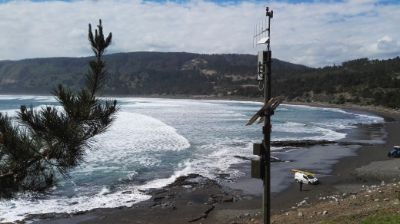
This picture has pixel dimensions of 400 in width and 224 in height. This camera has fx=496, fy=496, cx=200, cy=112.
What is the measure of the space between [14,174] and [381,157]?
3455 centimetres

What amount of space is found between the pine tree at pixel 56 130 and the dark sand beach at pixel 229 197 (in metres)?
12.5

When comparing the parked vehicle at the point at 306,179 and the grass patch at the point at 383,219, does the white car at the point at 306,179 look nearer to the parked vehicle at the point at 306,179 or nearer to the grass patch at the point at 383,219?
the parked vehicle at the point at 306,179

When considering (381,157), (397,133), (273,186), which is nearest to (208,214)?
(273,186)

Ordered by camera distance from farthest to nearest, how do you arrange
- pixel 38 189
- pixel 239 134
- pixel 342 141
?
pixel 239 134 → pixel 342 141 → pixel 38 189

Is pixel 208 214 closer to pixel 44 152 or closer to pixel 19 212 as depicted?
pixel 19 212

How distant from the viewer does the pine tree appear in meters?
7.09

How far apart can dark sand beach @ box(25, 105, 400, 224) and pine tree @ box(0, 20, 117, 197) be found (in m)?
12.5

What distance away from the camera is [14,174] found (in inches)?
298

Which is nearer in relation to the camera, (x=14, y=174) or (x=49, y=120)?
(x=49, y=120)

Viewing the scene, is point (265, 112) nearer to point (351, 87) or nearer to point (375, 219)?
point (375, 219)

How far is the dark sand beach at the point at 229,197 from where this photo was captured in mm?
20953

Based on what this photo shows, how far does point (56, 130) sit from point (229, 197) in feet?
59.3

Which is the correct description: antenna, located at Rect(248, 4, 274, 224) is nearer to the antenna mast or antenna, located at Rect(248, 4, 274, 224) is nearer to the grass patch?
the antenna mast

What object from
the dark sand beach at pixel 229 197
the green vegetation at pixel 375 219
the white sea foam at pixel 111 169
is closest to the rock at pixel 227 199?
the dark sand beach at pixel 229 197
